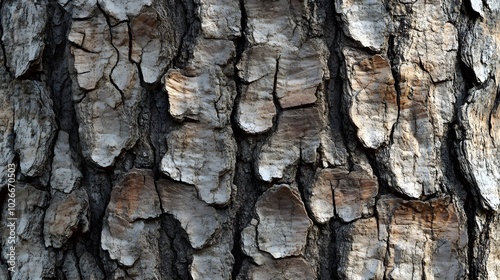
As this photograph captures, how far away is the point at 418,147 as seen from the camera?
3.62 feet

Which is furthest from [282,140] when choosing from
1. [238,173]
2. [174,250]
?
[174,250]

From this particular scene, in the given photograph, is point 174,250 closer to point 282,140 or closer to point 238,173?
point 238,173

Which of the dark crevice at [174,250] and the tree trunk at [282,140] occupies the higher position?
the tree trunk at [282,140]

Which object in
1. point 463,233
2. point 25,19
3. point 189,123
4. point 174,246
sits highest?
point 25,19

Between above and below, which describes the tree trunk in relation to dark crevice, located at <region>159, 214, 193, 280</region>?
above

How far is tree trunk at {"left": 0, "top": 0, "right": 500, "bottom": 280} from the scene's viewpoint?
3.59 ft

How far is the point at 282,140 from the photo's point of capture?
1.10m

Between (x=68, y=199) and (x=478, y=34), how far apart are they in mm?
862

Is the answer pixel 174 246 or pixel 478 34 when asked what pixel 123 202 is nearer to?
pixel 174 246

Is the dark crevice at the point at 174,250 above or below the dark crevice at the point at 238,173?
below

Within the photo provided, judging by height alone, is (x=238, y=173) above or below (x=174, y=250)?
above

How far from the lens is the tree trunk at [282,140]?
43.1 inches

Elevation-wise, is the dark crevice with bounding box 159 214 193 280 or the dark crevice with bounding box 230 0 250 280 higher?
the dark crevice with bounding box 230 0 250 280

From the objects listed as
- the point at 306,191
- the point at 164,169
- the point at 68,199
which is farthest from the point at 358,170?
the point at 68,199
